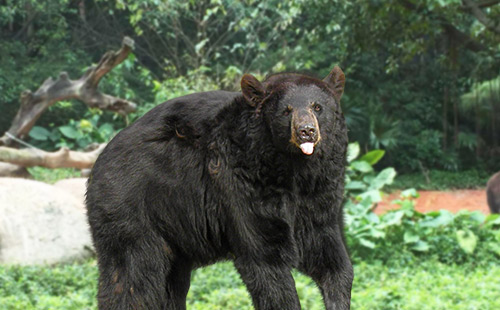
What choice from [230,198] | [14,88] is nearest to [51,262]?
[230,198]

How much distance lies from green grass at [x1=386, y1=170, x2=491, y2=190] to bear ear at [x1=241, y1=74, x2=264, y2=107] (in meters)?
16.9

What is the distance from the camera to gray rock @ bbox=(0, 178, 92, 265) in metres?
7.86

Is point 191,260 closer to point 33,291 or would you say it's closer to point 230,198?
point 230,198

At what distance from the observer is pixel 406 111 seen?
22.2m

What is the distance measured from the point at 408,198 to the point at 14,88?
13.2 metres

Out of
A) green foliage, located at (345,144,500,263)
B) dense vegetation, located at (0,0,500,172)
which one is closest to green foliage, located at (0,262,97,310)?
green foliage, located at (345,144,500,263)

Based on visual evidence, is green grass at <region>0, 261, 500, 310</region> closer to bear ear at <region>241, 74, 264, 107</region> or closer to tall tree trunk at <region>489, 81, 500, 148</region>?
bear ear at <region>241, 74, 264, 107</region>

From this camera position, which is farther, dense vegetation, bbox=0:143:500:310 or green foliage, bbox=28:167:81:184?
green foliage, bbox=28:167:81:184

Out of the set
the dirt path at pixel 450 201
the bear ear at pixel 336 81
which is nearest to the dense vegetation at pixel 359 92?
the dirt path at pixel 450 201

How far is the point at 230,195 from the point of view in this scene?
287cm

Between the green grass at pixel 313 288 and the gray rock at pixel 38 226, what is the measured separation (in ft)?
0.89

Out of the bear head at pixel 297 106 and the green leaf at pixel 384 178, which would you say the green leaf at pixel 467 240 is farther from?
the bear head at pixel 297 106

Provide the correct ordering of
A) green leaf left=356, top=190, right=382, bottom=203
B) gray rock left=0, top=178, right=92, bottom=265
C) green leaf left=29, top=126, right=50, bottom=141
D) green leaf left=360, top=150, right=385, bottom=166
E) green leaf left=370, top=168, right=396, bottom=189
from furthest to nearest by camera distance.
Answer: green leaf left=29, top=126, right=50, bottom=141 < green leaf left=360, top=150, right=385, bottom=166 < green leaf left=370, top=168, right=396, bottom=189 < green leaf left=356, top=190, right=382, bottom=203 < gray rock left=0, top=178, right=92, bottom=265

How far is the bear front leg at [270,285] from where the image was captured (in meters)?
2.77
